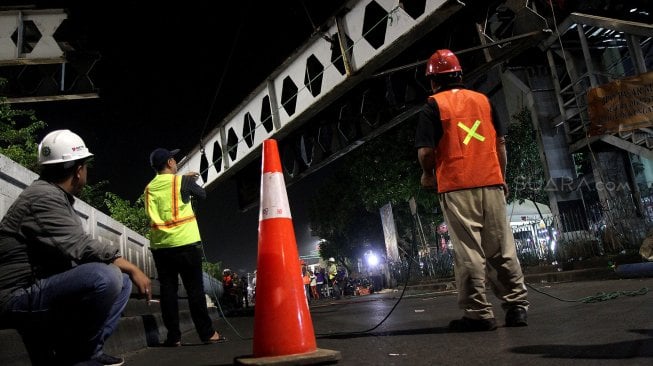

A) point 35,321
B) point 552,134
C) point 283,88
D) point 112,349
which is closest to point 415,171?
point 552,134

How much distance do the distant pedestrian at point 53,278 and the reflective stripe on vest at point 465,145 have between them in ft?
7.62

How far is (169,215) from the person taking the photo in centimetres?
477

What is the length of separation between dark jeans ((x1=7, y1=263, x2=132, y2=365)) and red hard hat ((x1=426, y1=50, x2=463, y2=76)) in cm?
277

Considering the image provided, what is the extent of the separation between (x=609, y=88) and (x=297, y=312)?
42.5ft

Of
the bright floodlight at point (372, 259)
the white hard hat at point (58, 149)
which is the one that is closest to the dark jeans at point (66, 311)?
the white hard hat at point (58, 149)

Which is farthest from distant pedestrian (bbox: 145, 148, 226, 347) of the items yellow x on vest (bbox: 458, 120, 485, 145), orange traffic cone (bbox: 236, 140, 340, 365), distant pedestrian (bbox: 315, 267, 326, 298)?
distant pedestrian (bbox: 315, 267, 326, 298)

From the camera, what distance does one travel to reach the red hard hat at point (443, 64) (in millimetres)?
3705

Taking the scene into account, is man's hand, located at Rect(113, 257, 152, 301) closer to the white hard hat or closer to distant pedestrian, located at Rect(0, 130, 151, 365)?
distant pedestrian, located at Rect(0, 130, 151, 365)

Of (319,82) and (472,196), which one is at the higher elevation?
(319,82)

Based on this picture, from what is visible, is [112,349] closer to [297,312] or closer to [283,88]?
[297,312]

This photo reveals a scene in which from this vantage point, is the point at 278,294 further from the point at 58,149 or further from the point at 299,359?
the point at 58,149

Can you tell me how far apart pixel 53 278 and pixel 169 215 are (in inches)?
88.2

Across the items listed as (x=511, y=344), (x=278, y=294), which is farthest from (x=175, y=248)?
(x=511, y=344)

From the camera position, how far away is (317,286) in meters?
30.3
